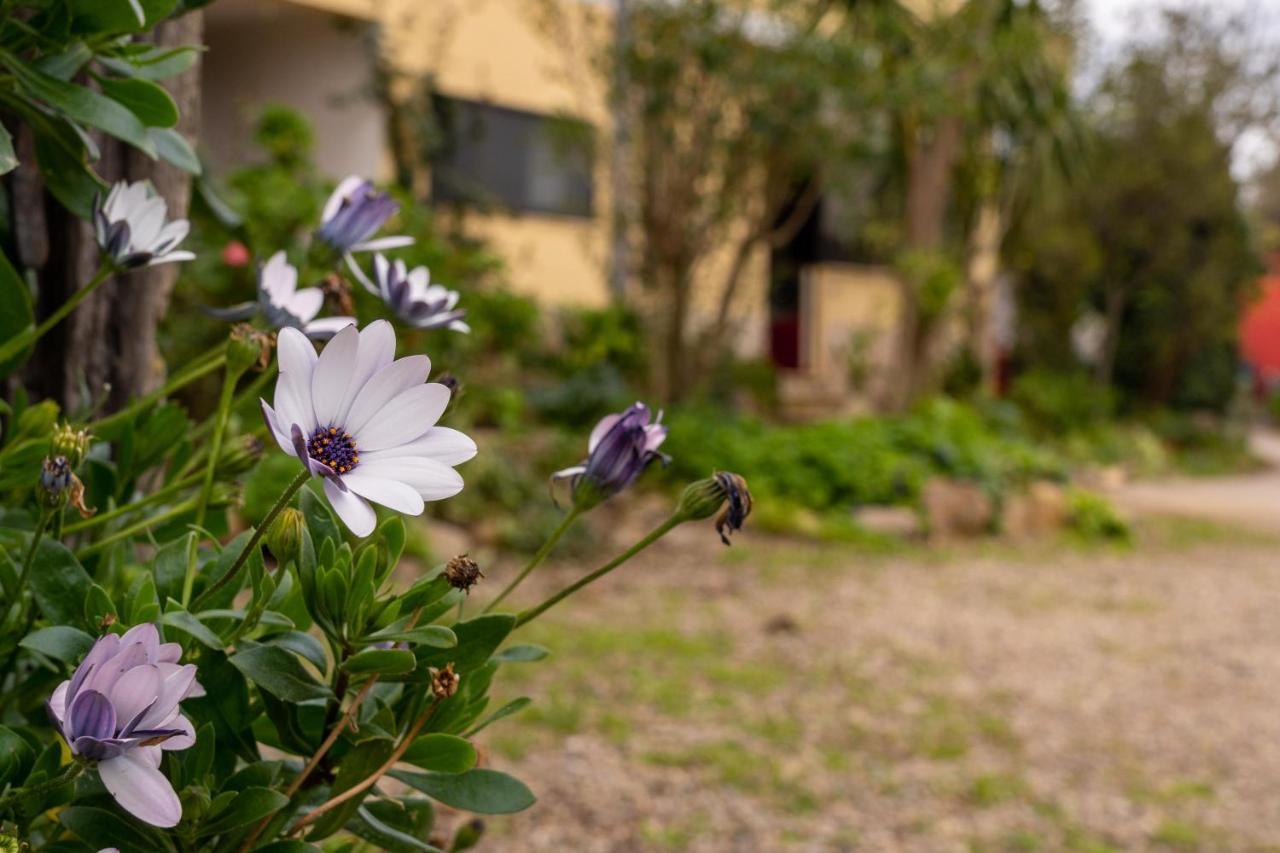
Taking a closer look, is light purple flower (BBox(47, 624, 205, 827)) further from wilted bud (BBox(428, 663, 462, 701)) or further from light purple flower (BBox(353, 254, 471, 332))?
light purple flower (BBox(353, 254, 471, 332))

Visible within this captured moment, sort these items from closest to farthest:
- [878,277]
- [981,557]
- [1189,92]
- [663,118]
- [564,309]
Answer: [981,557] < [663,118] < [564,309] < [1189,92] < [878,277]

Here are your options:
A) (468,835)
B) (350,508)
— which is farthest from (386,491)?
(468,835)

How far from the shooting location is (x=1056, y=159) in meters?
12.6

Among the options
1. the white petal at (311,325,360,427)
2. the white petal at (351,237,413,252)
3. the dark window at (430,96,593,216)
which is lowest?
the white petal at (311,325,360,427)

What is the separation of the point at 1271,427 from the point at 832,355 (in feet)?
29.4

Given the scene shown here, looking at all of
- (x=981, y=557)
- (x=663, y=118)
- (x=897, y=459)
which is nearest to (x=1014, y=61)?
(x=663, y=118)

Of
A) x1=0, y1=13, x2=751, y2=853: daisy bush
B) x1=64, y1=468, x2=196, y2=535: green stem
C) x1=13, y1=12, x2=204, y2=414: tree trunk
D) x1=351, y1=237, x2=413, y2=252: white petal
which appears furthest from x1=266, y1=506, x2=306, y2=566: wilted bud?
x1=13, y1=12, x2=204, y2=414: tree trunk

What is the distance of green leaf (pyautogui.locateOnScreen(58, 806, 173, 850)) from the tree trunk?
595 mm

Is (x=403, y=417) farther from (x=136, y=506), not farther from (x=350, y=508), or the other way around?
(x=136, y=506)

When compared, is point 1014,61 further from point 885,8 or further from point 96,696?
point 96,696

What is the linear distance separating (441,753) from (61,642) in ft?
0.82

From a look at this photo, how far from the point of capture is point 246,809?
0.81 m

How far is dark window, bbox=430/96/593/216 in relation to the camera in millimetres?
9617

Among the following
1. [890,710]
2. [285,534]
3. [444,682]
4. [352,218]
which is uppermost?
[352,218]
